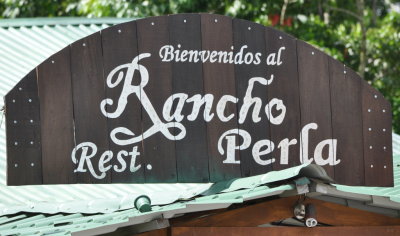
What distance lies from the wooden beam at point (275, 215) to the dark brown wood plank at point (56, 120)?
3.56 feet

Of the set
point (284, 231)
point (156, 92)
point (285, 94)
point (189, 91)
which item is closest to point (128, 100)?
point (156, 92)

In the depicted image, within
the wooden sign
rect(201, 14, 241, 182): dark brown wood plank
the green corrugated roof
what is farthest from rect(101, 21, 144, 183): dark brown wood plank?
rect(201, 14, 241, 182): dark brown wood plank

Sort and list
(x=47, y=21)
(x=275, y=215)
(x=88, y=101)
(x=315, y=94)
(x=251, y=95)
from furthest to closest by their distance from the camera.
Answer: (x=47, y=21)
(x=315, y=94)
(x=251, y=95)
(x=88, y=101)
(x=275, y=215)

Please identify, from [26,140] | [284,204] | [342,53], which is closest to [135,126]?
[26,140]

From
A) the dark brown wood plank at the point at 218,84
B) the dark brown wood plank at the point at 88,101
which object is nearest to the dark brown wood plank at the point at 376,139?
the dark brown wood plank at the point at 218,84

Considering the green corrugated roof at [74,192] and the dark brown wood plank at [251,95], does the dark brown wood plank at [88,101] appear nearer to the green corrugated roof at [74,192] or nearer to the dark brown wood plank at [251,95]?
the green corrugated roof at [74,192]

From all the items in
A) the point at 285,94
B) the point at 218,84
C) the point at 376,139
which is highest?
the point at 218,84

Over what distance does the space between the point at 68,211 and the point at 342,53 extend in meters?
13.6

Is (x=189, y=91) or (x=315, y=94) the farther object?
(x=315, y=94)

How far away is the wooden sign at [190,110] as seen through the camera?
7.42m

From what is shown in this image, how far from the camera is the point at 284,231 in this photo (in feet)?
23.0

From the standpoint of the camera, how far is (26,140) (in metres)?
7.33

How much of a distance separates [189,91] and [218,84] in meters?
0.24

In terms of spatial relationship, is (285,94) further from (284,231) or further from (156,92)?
(284,231)
